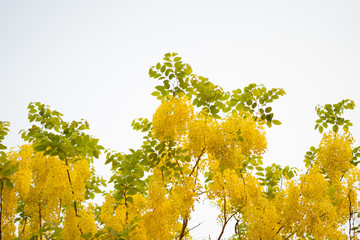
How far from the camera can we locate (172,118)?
4.11 meters

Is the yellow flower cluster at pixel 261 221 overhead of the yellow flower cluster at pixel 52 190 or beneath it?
beneath

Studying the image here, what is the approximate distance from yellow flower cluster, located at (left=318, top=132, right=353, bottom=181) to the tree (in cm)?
2

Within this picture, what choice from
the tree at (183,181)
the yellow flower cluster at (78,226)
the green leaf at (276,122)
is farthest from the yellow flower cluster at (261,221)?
the yellow flower cluster at (78,226)

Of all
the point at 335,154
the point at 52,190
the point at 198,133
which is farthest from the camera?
the point at 335,154

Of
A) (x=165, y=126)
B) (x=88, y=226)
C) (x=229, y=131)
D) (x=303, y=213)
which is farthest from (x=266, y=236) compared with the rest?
(x=88, y=226)

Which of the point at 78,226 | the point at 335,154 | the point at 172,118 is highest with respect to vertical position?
the point at 172,118

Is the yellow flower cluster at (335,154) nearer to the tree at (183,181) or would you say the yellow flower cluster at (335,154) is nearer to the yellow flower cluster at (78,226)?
the tree at (183,181)

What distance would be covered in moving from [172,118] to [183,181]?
2.99ft

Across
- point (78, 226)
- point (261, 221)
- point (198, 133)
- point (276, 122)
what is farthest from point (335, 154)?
point (78, 226)

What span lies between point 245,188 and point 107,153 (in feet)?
8.05

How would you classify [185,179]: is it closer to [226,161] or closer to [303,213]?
[226,161]

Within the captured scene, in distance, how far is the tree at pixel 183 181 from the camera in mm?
3914

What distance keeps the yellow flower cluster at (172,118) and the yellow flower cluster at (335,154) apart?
2492mm

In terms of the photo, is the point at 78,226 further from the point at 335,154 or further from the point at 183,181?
the point at 335,154
